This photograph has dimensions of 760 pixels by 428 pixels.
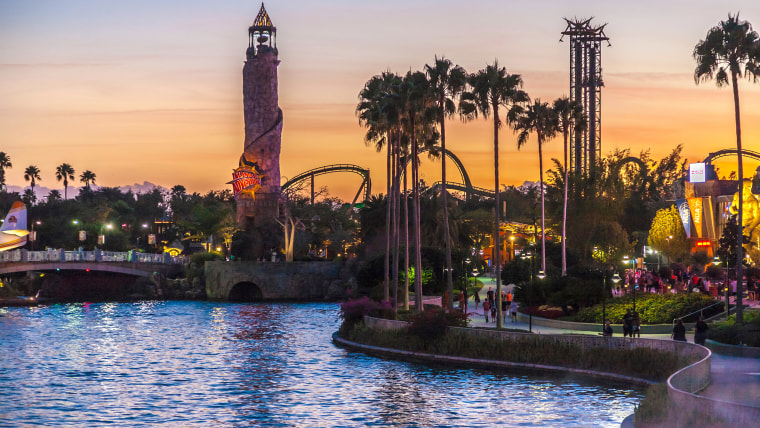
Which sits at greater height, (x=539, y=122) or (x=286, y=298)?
(x=539, y=122)

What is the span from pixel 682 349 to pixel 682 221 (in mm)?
91594

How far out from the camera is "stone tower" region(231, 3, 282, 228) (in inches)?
5566

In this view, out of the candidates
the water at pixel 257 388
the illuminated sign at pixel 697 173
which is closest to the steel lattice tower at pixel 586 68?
the illuminated sign at pixel 697 173

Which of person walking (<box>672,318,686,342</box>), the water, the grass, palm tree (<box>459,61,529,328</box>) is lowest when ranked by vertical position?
the water

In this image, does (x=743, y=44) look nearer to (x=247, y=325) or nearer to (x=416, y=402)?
(x=416, y=402)

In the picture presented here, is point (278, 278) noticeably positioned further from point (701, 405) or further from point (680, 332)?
point (701, 405)

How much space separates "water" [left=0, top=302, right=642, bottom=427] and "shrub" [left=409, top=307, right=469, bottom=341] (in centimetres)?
200

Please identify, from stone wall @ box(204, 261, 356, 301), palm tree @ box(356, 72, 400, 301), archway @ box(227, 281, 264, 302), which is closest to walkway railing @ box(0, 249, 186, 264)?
stone wall @ box(204, 261, 356, 301)

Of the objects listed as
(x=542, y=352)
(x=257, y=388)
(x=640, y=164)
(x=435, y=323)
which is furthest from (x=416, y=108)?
(x=640, y=164)

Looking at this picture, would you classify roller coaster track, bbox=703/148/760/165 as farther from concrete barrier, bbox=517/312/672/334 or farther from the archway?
concrete barrier, bbox=517/312/672/334

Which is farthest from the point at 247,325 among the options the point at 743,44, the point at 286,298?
the point at 743,44

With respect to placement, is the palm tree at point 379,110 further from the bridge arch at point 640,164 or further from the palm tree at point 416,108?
the bridge arch at point 640,164

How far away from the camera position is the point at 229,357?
5594cm

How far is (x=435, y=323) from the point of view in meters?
49.0
